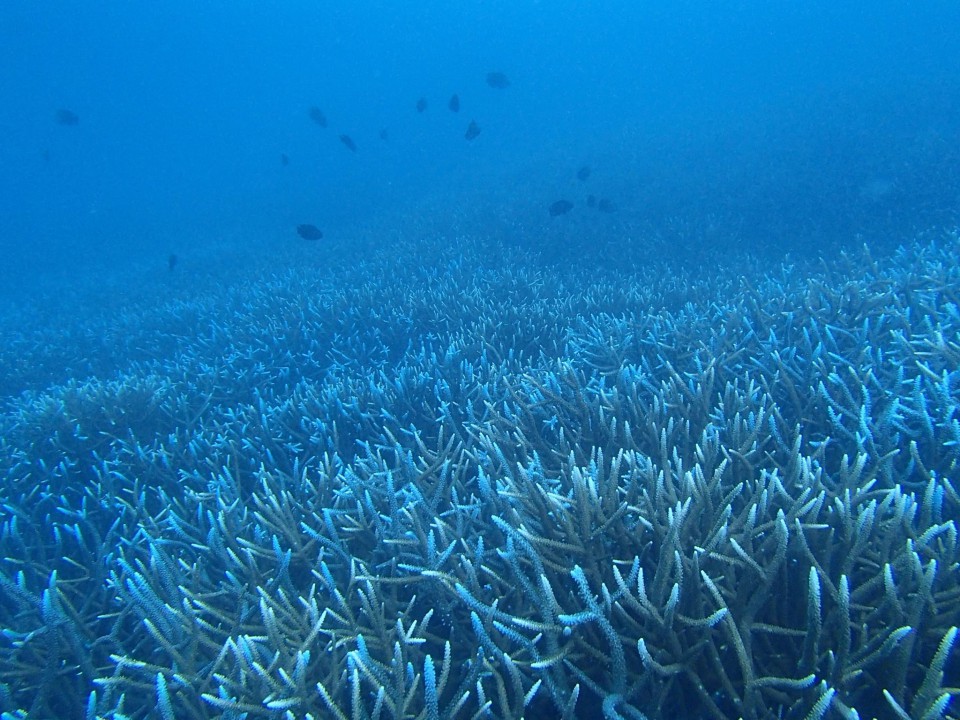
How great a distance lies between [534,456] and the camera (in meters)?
3.44

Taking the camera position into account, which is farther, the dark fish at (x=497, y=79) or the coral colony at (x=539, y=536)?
the dark fish at (x=497, y=79)

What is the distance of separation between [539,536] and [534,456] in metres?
1.00

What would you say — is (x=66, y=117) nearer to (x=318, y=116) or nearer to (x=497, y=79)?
(x=318, y=116)

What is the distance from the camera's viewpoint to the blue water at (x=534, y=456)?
1916mm

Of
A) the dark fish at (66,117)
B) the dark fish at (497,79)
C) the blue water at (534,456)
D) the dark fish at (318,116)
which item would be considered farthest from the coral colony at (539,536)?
the dark fish at (66,117)

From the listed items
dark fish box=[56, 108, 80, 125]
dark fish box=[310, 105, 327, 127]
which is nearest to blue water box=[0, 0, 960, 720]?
dark fish box=[310, 105, 327, 127]

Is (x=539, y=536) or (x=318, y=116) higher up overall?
(x=318, y=116)

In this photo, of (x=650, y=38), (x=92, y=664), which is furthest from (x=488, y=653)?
(x=650, y=38)

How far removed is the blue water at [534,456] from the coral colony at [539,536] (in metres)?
0.02

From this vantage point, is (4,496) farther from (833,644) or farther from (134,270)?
(134,270)

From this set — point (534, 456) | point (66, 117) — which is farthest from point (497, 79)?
point (66, 117)

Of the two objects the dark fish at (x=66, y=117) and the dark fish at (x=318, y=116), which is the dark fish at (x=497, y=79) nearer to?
the dark fish at (x=318, y=116)

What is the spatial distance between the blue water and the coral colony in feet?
0.07

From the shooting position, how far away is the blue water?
192 cm
